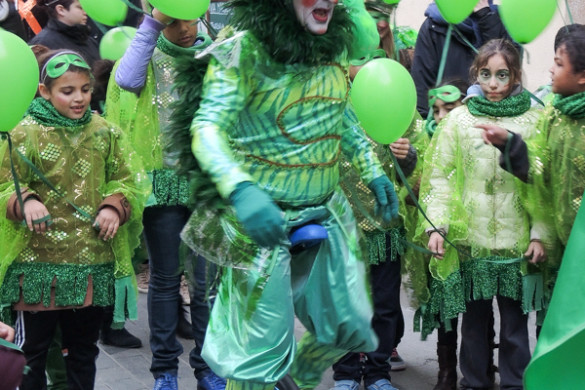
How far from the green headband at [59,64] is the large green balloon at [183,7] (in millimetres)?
707

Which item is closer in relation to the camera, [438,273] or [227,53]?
[227,53]

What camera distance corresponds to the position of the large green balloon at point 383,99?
13.3ft

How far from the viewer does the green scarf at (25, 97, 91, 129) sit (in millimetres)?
4316

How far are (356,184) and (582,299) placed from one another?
4.90 ft

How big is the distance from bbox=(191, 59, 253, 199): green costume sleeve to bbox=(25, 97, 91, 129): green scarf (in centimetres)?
103

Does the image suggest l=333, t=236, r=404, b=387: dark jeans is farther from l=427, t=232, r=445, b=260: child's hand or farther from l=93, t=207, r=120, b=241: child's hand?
l=93, t=207, r=120, b=241: child's hand

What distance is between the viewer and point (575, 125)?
431cm

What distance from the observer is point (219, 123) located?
3441 mm

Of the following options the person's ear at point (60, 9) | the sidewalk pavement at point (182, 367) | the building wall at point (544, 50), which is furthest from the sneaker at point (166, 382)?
the building wall at point (544, 50)

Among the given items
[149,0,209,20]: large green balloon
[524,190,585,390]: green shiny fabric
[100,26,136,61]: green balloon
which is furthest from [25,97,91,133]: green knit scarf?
[524,190,585,390]: green shiny fabric

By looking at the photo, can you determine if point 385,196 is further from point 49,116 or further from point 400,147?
point 49,116

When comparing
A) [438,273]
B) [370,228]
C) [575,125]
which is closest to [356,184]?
[370,228]

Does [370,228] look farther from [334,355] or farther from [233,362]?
[233,362]

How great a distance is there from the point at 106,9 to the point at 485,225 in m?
2.06
